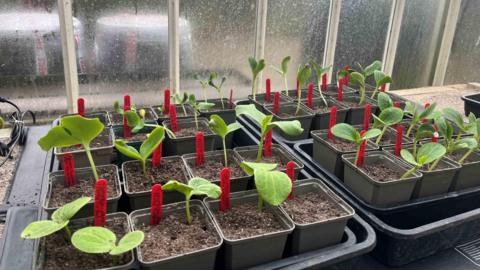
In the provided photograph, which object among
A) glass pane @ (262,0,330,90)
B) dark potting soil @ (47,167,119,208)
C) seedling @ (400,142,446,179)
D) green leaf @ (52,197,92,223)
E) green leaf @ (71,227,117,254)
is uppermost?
glass pane @ (262,0,330,90)

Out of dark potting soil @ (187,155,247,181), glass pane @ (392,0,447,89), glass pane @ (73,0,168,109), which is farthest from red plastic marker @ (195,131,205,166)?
glass pane @ (392,0,447,89)

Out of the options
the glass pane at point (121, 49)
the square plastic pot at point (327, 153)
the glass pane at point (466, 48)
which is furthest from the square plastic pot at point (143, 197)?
the glass pane at point (466, 48)

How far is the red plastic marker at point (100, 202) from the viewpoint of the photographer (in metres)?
0.69

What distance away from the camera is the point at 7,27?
6.08 feet

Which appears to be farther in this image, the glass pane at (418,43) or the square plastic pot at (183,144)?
the glass pane at (418,43)

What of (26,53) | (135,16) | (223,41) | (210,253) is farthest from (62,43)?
(210,253)

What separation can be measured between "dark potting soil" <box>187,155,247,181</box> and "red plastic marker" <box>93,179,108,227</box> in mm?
298

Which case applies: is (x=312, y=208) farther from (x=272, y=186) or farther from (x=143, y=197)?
(x=143, y=197)

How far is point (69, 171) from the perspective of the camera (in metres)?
0.89

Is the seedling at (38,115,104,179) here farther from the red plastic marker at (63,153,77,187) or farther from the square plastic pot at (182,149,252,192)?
the square plastic pot at (182,149,252,192)

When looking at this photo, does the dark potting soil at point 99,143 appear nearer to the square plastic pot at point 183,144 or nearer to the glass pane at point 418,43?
the square plastic pot at point 183,144

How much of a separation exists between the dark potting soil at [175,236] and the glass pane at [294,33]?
1803 mm

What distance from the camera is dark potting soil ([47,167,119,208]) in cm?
84

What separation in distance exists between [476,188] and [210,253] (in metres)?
0.79
